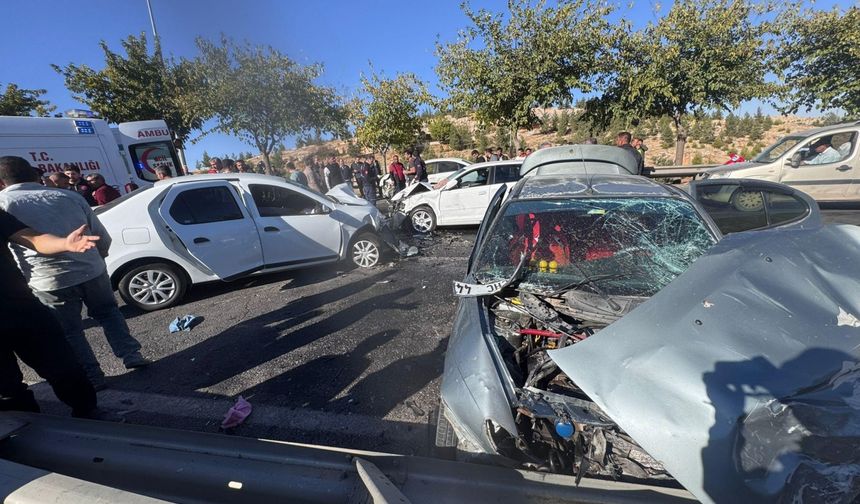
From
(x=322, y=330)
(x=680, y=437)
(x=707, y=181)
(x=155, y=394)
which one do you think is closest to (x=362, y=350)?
(x=322, y=330)

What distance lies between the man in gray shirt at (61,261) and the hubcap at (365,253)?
10.1ft

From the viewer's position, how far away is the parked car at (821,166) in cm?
654

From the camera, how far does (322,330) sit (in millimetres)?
3896

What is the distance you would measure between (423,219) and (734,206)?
552 centimetres

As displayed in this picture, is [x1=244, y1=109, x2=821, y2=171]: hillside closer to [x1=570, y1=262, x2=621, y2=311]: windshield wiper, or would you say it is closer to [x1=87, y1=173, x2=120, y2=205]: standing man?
[x1=87, y1=173, x2=120, y2=205]: standing man

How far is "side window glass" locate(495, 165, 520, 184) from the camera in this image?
7.84 m

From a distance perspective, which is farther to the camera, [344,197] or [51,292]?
[344,197]

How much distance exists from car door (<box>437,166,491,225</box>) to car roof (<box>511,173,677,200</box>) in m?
4.44

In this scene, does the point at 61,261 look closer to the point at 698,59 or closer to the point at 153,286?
the point at 153,286

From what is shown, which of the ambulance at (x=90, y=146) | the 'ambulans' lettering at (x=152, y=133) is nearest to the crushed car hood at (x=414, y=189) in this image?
the ambulance at (x=90, y=146)

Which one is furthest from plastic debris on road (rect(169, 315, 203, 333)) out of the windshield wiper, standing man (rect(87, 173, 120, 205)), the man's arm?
the windshield wiper

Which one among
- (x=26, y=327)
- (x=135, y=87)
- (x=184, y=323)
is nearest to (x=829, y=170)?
(x=184, y=323)

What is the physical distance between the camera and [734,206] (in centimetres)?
341

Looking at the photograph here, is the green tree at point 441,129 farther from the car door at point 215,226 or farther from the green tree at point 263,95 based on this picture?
the car door at point 215,226
